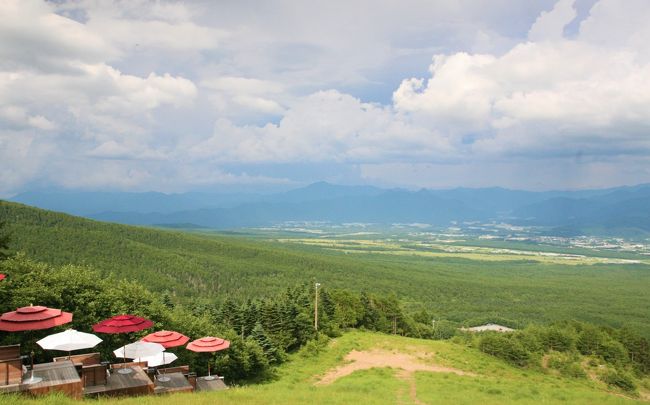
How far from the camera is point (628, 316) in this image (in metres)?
111

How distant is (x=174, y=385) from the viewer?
19.8 m

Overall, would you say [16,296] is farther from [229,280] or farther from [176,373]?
[229,280]

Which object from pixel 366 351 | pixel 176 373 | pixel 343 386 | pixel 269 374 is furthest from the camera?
pixel 366 351

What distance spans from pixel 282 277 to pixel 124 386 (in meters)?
125

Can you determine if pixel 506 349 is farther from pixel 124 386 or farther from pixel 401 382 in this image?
pixel 124 386

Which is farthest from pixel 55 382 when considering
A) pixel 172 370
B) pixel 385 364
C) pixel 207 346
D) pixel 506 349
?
pixel 506 349

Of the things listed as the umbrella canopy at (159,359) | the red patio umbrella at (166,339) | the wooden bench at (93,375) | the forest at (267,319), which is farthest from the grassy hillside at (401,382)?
the red patio umbrella at (166,339)

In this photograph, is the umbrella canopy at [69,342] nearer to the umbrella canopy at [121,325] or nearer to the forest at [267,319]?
the umbrella canopy at [121,325]

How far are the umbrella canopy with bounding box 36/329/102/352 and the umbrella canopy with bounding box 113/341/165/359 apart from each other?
183 centimetres

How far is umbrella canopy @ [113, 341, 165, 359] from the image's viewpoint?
62.6 ft

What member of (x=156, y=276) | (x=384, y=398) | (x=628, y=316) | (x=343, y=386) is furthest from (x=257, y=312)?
(x=628, y=316)

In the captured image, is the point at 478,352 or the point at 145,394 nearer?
the point at 145,394

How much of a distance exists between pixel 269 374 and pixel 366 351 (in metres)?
10.8

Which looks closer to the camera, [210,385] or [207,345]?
[210,385]
